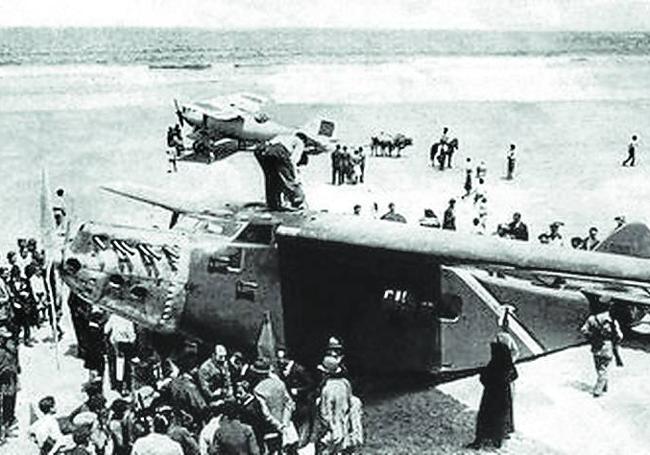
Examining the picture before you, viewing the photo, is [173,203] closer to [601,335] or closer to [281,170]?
[281,170]

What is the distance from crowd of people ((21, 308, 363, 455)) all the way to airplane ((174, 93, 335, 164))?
20.7 meters

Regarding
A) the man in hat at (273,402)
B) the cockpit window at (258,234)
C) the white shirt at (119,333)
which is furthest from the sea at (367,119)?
the man in hat at (273,402)

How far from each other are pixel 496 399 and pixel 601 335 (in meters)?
2.40

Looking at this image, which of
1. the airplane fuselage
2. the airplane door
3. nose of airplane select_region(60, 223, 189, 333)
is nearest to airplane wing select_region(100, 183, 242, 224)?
the airplane fuselage

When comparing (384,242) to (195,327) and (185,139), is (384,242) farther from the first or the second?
(185,139)

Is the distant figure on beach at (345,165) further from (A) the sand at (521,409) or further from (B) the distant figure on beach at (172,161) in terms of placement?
(A) the sand at (521,409)

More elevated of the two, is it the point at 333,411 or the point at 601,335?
the point at 601,335

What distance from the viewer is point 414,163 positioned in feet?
111

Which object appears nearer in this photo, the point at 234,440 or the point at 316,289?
the point at 234,440

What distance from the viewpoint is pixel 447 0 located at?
78.3 meters

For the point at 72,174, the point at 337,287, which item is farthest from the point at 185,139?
the point at 337,287

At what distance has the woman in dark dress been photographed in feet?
36.6

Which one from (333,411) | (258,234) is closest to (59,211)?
(258,234)

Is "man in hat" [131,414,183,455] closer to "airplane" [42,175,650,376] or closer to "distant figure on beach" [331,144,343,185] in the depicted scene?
"airplane" [42,175,650,376]
